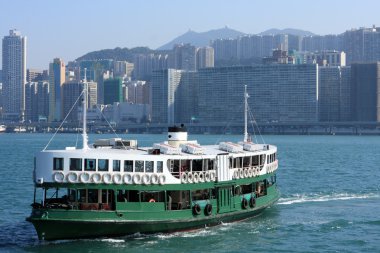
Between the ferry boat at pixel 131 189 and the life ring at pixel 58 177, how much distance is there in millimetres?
32

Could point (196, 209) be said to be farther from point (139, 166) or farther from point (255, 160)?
point (255, 160)

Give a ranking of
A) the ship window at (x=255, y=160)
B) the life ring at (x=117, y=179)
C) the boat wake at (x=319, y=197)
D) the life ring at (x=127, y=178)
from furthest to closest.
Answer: the boat wake at (x=319, y=197)
the ship window at (x=255, y=160)
the life ring at (x=127, y=178)
the life ring at (x=117, y=179)

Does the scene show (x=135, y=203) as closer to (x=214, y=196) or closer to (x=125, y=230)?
(x=125, y=230)

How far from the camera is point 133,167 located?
27.8 meters

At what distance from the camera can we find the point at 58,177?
88.6 ft

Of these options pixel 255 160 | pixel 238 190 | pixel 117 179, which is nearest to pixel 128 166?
pixel 117 179

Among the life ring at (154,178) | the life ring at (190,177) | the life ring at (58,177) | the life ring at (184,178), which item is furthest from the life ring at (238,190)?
the life ring at (58,177)

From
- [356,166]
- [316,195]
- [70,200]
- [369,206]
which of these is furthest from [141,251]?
[356,166]

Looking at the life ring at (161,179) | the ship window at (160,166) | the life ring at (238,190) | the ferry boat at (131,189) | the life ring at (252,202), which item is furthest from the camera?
the life ring at (252,202)

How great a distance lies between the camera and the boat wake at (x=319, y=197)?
1585 inches

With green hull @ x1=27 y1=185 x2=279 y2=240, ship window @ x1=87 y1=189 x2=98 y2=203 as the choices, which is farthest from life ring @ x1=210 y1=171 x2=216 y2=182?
ship window @ x1=87 y1=189 x2=98 y2=203

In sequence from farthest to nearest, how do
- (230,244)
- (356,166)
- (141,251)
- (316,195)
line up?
(356,166) → (316,195) → (230,244) → (141,251)

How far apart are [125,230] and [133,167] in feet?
6.92

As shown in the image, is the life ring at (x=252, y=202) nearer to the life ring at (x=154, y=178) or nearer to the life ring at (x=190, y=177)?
the life ring at (x=190, y=177)
